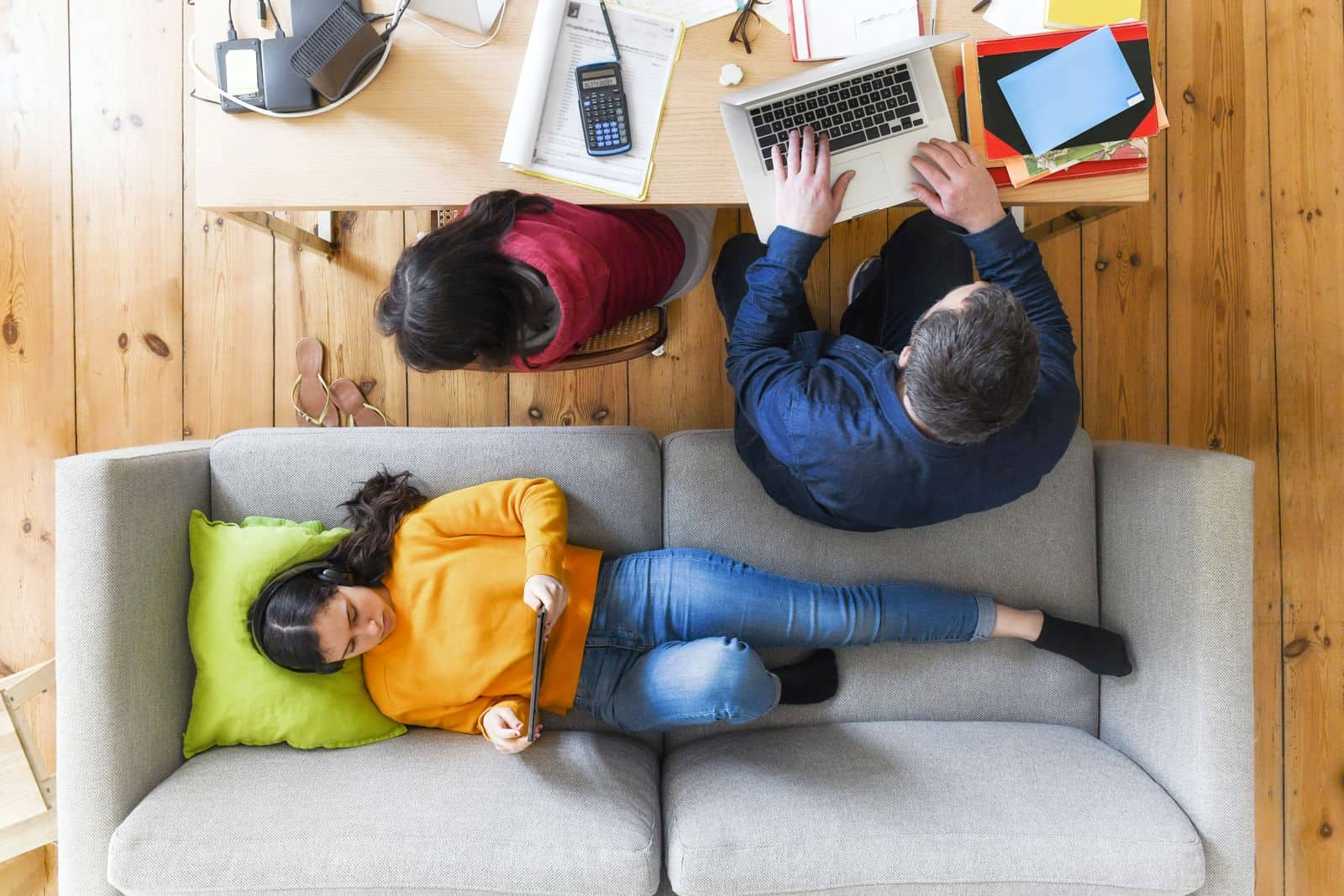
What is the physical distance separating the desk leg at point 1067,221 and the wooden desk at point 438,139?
245 mm

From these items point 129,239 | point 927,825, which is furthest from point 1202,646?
point 129,239

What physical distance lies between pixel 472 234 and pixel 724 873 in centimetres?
111

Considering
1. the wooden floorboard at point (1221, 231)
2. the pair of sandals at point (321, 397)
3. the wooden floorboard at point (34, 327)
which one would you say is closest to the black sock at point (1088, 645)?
the wooden floorboard at point (1221, 231)

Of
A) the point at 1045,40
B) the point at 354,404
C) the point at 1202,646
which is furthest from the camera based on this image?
the point at 354,404

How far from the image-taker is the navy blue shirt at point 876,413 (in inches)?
45.3

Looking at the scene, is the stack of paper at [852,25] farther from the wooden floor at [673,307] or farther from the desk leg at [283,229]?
the desk leg at [283,229]

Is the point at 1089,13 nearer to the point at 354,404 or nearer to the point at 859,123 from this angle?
the point at 859,123

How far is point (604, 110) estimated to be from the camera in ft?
4.03

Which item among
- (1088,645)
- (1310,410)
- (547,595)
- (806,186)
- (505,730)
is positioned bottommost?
(505,730)

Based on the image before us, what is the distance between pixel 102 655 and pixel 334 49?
1.07 metres

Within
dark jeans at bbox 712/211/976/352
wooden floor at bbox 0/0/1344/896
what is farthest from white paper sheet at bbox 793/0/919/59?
wooden floor at bbox 0/0/1344/896

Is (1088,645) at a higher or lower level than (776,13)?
lower

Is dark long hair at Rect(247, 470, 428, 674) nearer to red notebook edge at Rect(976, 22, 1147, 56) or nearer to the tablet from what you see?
the tablet

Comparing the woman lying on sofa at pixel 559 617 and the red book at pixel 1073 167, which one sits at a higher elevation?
the red book at pixel 1073 167
